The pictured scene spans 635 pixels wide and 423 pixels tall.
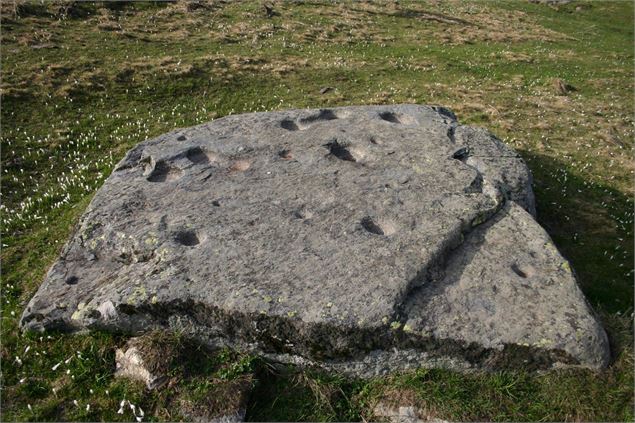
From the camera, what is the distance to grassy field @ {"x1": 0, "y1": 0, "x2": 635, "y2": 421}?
7688mm

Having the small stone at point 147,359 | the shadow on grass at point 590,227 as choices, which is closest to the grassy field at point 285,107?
the shadow on grass at point 590,227

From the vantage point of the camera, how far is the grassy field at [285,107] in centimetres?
769

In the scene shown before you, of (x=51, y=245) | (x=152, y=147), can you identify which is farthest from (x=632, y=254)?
(x=51, y=245)

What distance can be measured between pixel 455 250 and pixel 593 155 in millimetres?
12914

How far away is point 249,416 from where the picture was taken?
24.9 feet

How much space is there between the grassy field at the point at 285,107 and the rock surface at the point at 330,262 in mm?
537

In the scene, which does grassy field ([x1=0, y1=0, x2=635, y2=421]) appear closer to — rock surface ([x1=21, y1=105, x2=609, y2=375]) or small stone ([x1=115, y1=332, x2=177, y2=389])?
small stone ([x1=115, y1=332, x2=177, y2=389])

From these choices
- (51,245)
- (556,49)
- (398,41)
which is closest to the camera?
(51,245)

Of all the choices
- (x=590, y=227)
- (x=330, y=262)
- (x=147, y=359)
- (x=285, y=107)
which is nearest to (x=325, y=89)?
(x=285, y=107)

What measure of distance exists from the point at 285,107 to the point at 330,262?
14.8 metres

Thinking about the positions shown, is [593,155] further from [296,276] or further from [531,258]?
[296,276]

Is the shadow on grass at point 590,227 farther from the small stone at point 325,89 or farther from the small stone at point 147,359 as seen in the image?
the small stone at point 325,89

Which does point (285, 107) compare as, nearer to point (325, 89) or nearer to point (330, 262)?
point (325, 89)

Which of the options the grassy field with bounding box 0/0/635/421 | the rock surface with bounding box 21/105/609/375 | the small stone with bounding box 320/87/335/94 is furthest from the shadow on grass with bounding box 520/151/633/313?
the small stone with bounding box 320/87/335/94
